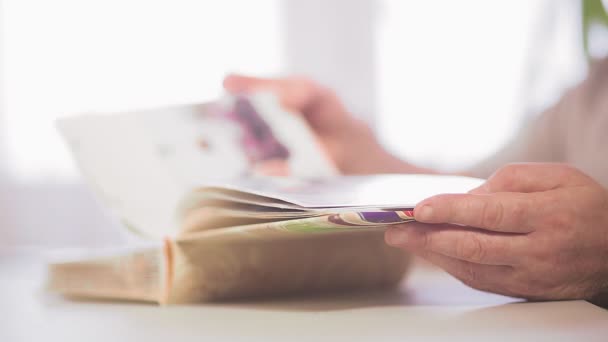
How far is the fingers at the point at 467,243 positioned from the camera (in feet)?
1.24

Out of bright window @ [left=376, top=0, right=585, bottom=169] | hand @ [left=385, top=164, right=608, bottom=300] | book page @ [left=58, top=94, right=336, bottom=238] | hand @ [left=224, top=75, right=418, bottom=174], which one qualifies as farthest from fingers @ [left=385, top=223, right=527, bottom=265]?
bright window @ [left=376, top=0, right=585, bottom=169]

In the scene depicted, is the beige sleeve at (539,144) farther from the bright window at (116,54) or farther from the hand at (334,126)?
the bright window at (116,54)

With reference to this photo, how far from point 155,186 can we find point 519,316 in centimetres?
42

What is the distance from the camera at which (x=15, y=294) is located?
59 cm

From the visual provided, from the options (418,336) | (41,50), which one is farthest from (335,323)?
(41,50)

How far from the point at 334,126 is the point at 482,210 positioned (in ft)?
1.83

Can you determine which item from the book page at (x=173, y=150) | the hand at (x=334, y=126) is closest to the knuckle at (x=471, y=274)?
the book page at (x=173, y=150)

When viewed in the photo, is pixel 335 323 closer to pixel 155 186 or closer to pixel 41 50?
pixel 155 186

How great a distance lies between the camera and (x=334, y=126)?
91 centimetres

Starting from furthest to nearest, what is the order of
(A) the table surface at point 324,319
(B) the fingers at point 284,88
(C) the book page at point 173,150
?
(B) the fingers at point 284,88 < (C) the book page at point 173,150 < (A) the table surface at point 324,319

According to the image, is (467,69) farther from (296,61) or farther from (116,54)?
(116,54)

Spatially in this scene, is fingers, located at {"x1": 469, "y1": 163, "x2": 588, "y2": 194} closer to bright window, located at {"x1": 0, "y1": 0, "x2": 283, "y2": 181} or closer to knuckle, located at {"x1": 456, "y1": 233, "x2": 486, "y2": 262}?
knuckle, located at {"x1": 456, "y1": 233, "x2": 486, "y2": 262}

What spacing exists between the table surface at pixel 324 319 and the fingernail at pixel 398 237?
0.16 feet

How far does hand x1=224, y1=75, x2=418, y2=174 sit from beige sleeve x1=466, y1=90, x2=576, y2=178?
0.14 m
